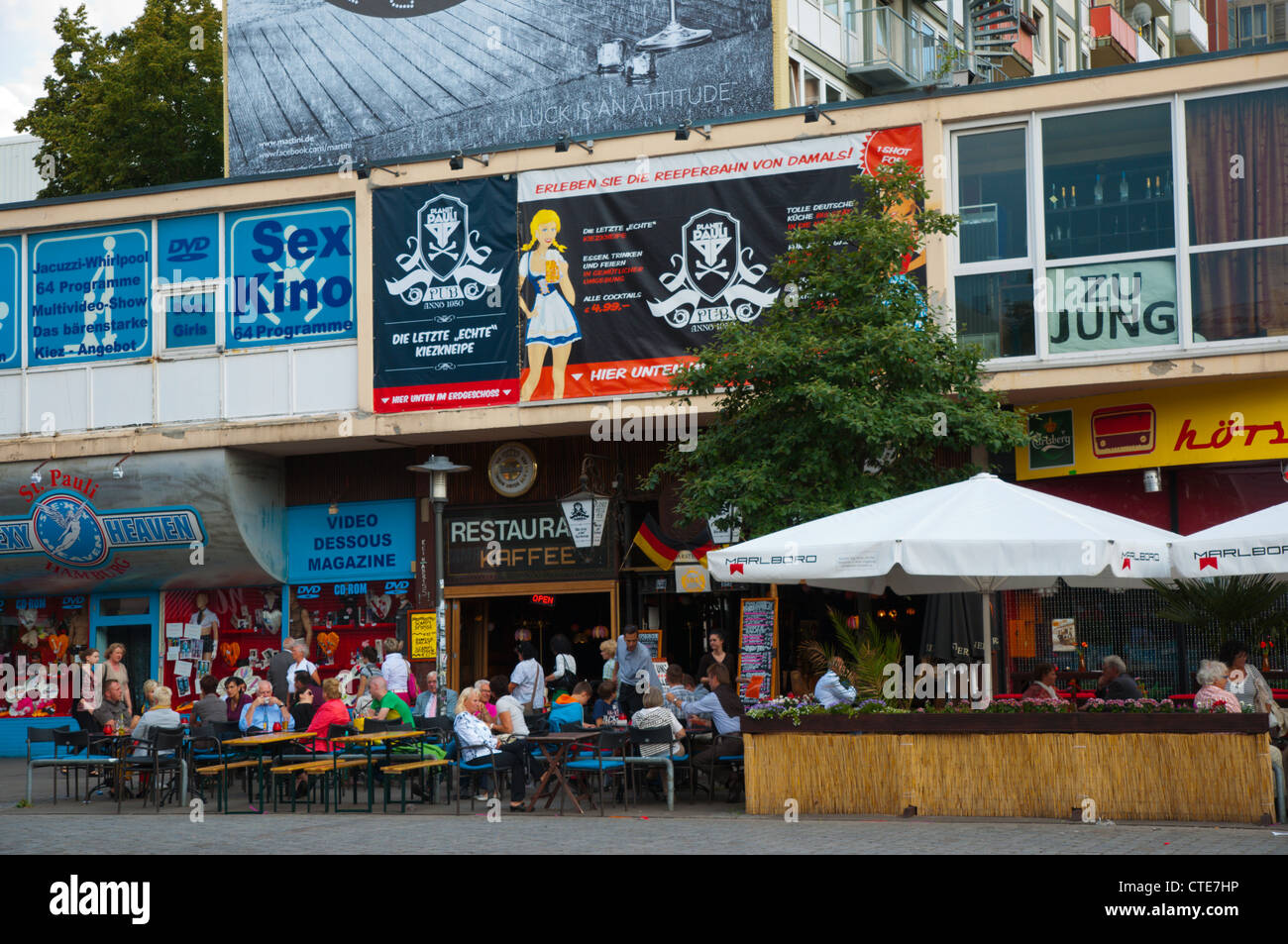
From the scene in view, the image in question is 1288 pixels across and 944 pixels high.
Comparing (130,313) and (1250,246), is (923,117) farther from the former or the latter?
(130,313)

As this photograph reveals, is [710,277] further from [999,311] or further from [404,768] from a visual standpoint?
[404,768]

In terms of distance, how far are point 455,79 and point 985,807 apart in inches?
719

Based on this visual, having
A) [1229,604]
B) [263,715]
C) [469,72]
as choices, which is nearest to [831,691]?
[1229,604]

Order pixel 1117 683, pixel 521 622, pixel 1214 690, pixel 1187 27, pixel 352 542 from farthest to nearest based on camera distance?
pixel 1187 27
pixel 352 542
pixel 521 622
pixel 1117 683
pixel 1214 690

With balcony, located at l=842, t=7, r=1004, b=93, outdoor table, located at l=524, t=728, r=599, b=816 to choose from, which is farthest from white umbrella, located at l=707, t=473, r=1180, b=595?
balcony, located at l=842, t=7, r=1004, b=93

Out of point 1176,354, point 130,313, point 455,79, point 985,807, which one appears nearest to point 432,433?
point 130,313

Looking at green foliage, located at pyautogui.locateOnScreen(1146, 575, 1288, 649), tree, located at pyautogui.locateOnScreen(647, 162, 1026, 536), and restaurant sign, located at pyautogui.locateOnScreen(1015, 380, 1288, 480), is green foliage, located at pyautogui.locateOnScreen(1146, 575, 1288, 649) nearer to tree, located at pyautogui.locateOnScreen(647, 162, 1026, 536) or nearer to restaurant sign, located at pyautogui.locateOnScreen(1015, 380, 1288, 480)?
tree, located at pyautogui.locateOnScreen(647, 162, 1026, 536)

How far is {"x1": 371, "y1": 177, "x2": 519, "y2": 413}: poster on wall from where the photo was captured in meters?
22.5

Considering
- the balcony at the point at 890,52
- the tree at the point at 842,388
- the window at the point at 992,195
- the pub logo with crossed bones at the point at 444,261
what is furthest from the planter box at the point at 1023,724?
the balcony at the point at 890,52

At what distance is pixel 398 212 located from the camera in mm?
23297

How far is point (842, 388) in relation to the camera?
1581cm

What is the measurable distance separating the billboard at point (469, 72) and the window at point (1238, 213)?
7.73 metres

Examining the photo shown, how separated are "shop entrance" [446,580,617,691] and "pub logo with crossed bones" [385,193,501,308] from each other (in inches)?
175

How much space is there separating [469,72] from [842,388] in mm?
13844
